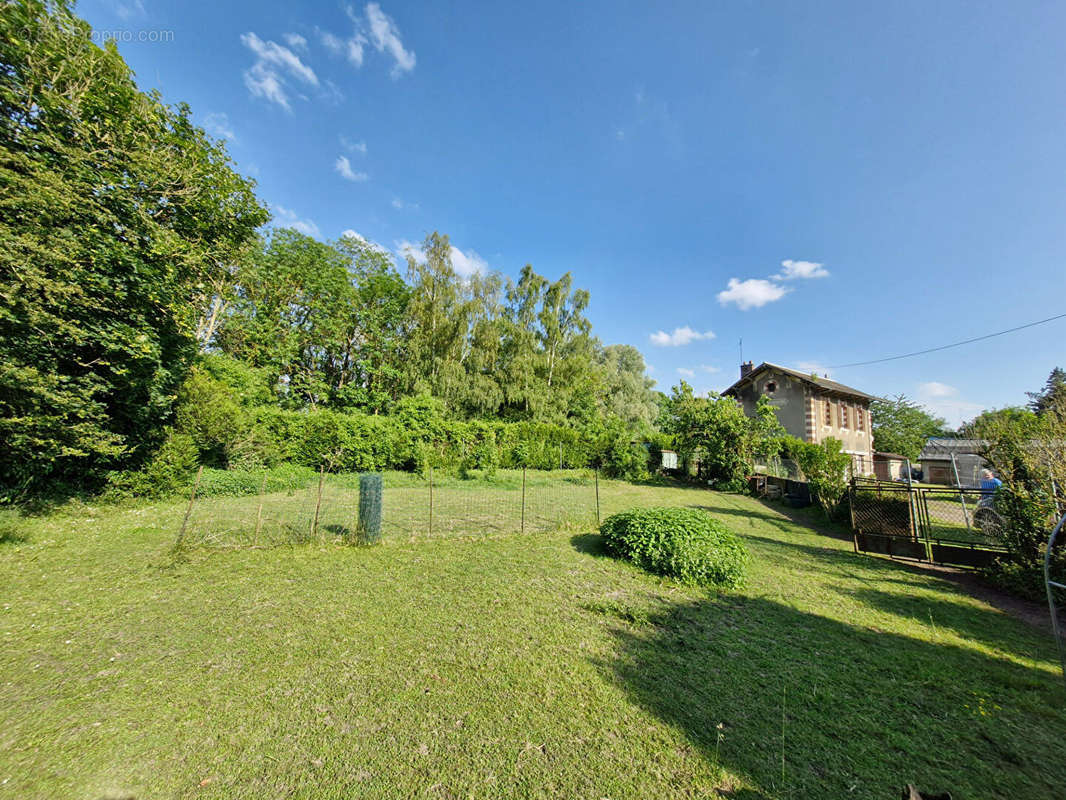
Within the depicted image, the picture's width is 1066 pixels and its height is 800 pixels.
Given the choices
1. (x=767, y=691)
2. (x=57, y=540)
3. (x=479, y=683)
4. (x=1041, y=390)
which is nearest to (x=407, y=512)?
(x=57, y=540)

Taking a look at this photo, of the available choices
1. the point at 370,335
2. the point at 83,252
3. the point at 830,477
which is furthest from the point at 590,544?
the point at 370,335

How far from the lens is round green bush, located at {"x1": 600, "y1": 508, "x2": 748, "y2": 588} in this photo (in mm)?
5695

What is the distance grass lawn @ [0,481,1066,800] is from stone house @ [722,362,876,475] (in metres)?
17.0

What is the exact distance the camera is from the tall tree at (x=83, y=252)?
705 cm

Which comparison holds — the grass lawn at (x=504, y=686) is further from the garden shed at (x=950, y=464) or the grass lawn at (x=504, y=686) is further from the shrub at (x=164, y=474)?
the garden shed at (x=950, y=464)

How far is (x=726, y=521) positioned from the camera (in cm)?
1021

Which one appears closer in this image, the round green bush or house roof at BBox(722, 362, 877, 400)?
the round green bush

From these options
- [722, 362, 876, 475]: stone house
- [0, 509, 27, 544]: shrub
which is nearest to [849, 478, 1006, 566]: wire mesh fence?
[722, 362, 876, 475]: stone house

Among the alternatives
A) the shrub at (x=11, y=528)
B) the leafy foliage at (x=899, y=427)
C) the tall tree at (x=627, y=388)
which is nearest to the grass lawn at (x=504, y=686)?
the shrub at (x=11, y=528)

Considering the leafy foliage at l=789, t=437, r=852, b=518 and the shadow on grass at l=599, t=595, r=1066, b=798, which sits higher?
the leafy foliage at l=789, t=437, r=852, b=518

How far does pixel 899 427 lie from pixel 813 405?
24.6m

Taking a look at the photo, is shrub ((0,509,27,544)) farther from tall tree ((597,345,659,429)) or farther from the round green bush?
tall tree ((597,345,659,429))

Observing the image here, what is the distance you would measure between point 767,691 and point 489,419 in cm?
1962

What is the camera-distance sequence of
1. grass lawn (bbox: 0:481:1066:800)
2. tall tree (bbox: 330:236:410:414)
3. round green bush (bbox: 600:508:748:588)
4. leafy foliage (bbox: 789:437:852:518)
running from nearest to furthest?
1. grass lawn (bbox: 0:481:1066:800)
2. round green bush (bbox: 600:508:748:588)
3. leafy foliage (bbox: 789:437:852:518)
4. tall tree (bbox: 330:236:410:414)
